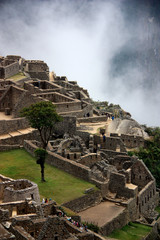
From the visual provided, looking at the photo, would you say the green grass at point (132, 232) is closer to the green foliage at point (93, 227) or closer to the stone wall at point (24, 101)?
the green foliage at point (93, 227)

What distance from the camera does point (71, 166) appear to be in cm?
3319

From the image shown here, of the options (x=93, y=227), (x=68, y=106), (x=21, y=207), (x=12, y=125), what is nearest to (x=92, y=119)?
(x=68, y=106)

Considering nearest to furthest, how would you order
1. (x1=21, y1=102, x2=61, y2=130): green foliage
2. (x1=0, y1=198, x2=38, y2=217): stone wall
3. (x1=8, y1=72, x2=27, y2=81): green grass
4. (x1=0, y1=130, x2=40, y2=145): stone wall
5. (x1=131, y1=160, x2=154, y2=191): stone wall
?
(x1=0, y1=198, x2=38, y2=217): stone wall < (x1=21, y1=102, x2=61, y2=130): green foliage < (x1=131, y1=160, x2=154, y2=191): stone wall < (x1=0, y1=130, x2=40, y2=145): stone wall < (x1=8, y1=72, x2=27, y2=81): green grass

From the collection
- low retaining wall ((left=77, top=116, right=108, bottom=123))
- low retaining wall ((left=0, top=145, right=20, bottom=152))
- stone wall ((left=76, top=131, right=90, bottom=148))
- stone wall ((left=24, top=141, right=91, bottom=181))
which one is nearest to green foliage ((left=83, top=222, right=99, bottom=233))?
stone wall ((left=24, top=141, right=91, bottom=181))

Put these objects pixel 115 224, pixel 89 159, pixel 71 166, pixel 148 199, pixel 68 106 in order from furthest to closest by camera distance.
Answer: pixel 68 106
pixel 148 199
pixel 89 159
pixel 71 166
pixel 115 224

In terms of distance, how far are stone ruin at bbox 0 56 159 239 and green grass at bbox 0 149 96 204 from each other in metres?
0.73

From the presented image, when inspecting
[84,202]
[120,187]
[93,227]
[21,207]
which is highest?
[21,207]

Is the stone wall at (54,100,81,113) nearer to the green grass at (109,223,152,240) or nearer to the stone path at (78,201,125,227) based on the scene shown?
the stone path at (78,201,125,227)

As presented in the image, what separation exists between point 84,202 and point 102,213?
57.7 inches

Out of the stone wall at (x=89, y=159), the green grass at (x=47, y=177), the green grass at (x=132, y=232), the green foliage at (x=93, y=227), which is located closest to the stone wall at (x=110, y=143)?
the stone wall at (x=89, y=159)

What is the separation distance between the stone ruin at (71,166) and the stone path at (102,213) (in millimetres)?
388

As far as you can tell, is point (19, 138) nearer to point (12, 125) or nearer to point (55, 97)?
point (12, 125)

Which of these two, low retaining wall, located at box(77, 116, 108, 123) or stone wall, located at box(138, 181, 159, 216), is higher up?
low retaining wall, located at box(77, 116, 108, 123)

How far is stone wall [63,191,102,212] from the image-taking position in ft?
91.8
